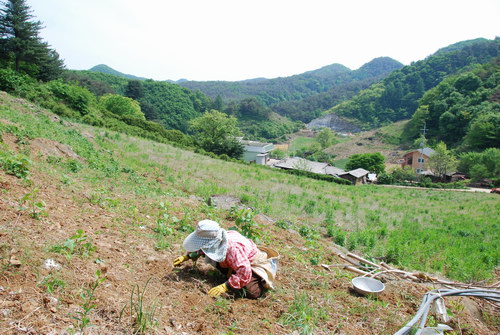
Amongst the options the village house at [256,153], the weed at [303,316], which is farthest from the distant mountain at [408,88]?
the weed at [303,316]

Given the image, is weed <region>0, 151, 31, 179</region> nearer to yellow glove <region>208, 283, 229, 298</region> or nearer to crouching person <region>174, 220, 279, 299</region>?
crouching person <region>174, 220, 279, 299</region>

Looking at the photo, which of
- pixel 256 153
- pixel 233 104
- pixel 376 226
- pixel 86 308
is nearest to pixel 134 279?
pixel 86 308

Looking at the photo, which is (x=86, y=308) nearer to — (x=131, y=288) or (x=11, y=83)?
(x=131, y=288)

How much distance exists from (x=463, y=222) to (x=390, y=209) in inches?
128

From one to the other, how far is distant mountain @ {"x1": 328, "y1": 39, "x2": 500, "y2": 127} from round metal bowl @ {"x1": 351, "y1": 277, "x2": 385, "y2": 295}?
366ft

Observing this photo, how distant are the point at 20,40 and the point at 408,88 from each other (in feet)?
402

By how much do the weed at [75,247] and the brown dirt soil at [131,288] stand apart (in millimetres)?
65

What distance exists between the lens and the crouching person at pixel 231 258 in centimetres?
323

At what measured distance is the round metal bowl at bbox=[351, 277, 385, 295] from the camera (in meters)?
3.94

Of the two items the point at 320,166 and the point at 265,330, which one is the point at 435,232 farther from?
the point at 320,166

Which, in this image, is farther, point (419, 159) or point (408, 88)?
point (408, 88)

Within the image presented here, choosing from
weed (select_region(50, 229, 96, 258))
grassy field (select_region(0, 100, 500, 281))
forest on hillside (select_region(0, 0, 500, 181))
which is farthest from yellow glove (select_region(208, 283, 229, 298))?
forest on hillside (select_region(0, 0, 500, 181))

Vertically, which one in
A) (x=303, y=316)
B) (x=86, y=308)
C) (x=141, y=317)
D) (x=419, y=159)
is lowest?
(x=419, y=159)

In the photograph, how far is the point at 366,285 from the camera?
4125 millimetres
